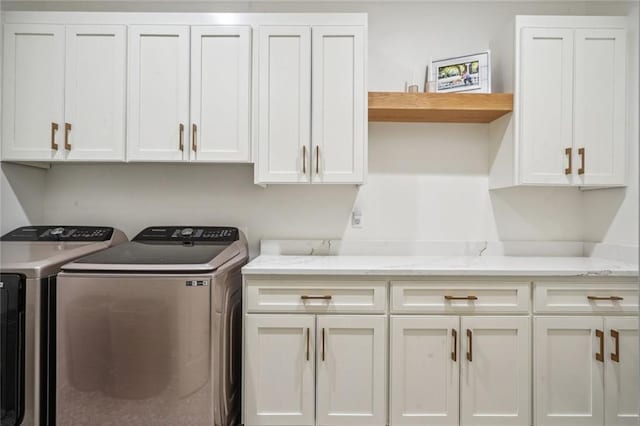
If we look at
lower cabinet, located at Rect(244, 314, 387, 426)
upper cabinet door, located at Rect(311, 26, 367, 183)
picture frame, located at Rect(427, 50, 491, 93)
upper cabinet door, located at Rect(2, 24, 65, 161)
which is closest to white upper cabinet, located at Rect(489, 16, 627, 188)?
picture frame, located at Rect(427, 50, 491, 93)

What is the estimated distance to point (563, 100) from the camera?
6.47ft

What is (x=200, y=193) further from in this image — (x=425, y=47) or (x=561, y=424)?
(x=561, y=424)

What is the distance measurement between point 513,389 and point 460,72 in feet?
5.58

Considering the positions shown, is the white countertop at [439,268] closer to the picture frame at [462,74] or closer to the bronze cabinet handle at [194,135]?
the bronze cabinet handle at [194,135]

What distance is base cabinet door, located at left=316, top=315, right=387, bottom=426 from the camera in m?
1.72

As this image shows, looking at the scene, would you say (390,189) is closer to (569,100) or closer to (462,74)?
(462,74)

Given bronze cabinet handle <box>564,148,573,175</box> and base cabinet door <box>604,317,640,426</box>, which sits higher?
bronze cabinet handle <box>564,148,573,175</box>

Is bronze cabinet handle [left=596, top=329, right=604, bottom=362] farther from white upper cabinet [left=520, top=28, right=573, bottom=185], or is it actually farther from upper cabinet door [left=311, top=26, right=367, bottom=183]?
upper cabinet door [left=311, top=26, right=367, bottom=183]

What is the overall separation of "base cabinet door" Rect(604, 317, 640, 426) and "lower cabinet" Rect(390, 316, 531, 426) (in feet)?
1.24

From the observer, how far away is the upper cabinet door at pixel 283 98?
197cm

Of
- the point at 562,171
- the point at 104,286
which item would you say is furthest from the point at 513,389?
the point at 104,286

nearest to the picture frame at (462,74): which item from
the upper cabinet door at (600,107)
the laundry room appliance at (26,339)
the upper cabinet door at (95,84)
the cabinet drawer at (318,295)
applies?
the upper cabinet door at (600,107)

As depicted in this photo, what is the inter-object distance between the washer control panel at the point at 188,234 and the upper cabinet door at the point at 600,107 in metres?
2.00

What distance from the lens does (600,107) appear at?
1967 millimetres
